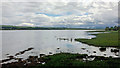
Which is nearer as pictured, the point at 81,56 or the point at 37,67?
the point at 37,67

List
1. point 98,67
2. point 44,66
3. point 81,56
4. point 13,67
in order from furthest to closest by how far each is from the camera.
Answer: point 81,56
point 13,67
point 44,66
point 98,67

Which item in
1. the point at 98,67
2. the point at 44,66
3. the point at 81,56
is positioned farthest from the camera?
the point at 81,56

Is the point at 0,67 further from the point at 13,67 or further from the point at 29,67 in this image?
the point at 29,67

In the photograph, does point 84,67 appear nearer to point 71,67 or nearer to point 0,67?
point 71,67

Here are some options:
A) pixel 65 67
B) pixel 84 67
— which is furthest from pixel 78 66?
pixel 65 67

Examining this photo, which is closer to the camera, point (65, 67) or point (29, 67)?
point (65, 67)

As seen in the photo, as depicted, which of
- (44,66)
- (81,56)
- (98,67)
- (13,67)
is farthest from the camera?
(81,56)

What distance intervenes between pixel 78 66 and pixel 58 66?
162 inches

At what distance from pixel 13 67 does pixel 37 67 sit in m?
6.33

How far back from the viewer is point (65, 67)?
19.7 metres

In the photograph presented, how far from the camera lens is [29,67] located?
21.5 m

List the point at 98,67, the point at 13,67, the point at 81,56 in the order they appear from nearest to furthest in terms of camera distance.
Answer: the point at 98,67 < the point at 13,67 < the point at 81,56

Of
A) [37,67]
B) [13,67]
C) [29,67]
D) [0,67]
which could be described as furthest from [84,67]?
[0,67]

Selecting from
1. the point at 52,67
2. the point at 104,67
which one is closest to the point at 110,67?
the point at 104,67
